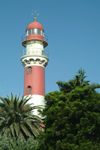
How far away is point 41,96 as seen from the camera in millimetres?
41750

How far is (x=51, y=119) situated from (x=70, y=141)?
312 cm

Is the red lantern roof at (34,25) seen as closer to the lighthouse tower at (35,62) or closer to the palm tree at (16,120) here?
the lighthouse tower at (35,62)

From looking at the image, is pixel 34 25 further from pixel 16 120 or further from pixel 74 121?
pixel 74 121

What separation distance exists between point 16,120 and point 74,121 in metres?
9.02

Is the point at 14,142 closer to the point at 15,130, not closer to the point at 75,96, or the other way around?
the point at 15,130

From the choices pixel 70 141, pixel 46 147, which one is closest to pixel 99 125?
pixel 70 141

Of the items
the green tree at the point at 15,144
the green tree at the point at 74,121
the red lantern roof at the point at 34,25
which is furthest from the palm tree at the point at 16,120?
the red lantern roof at the point at 34,25

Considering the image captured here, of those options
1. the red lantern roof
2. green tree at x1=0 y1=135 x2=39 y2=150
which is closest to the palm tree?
green tree at x1=0 y1=135 x2=39 y2=150

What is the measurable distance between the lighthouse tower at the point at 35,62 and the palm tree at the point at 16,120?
299 inches

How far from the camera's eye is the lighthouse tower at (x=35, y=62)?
41.9 m

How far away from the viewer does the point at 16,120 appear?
1280 inches

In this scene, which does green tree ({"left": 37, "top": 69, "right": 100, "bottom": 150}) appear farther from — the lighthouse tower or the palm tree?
the lighthouse tower

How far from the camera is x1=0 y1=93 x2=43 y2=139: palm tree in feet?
102

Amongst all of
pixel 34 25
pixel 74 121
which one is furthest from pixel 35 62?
pixel 74 121
